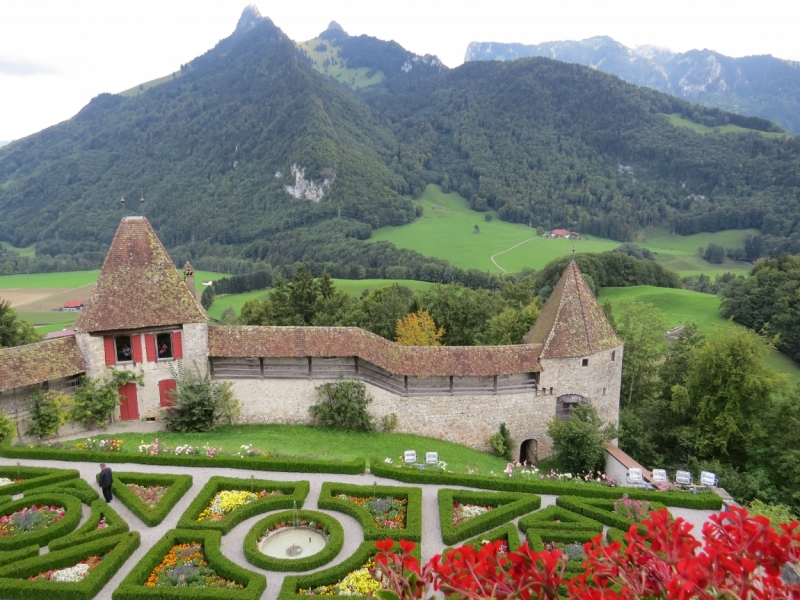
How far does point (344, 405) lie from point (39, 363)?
1456 cm

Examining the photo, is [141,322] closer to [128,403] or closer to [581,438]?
[128,403]

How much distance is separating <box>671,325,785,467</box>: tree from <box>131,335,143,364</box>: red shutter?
29483mm

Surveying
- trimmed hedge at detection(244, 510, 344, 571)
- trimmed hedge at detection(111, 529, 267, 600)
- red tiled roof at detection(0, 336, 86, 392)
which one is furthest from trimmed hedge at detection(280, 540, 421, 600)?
red tiled roof at detection(0, 336, 86, 392)

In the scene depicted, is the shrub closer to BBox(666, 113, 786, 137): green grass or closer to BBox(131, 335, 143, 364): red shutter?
BBox(131, 335, 143, 364): red shutter

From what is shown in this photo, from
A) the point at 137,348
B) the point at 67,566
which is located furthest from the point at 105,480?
the point at 137,348

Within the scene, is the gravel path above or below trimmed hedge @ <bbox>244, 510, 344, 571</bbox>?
below

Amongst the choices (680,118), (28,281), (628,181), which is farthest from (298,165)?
(680,118)

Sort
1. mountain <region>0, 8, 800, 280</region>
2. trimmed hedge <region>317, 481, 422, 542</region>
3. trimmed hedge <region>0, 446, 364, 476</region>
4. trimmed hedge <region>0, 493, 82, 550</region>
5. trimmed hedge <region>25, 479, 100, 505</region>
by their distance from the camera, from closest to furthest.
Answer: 1. trimmed hedge <region>0, 493, 82, 550</region>
2. trimmed hedge <region>317, 481, 422, 542</region>
3. trimmed hedge <region>25, 479, 100, 505</region>
4. trimmed hedge <region>0, 446, 364, 476</region>
5. mountain <region>0, 8, 800, 280</region>

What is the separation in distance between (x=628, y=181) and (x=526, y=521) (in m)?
178

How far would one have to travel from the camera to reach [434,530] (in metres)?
19.1

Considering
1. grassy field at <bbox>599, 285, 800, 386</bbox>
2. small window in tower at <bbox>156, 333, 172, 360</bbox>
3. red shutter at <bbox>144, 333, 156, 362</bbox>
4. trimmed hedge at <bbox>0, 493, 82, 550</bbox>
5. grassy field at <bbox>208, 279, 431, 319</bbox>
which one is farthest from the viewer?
grassy field at <bbox>208, 279, 431, 319</bbox>

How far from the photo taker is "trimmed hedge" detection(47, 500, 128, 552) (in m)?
17.0

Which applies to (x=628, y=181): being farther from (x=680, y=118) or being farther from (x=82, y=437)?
Result: (x=82, y=437)

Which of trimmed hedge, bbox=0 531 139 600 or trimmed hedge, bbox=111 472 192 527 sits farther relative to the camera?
trimmed hedge, bbox=111 472 192 527
